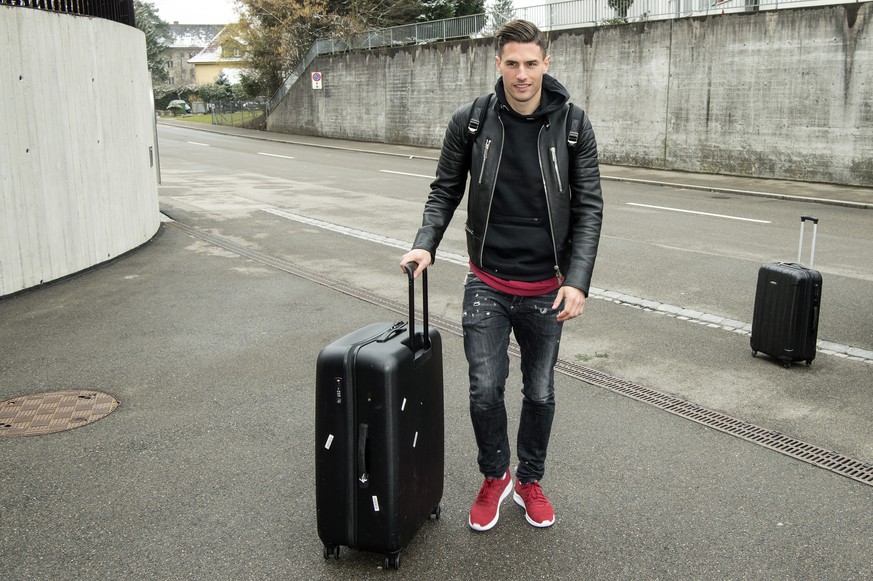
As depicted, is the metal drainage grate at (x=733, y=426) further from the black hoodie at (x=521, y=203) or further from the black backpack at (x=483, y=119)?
the black backpack at (x=483, y=119)

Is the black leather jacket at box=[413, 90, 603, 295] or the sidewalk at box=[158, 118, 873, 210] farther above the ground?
the black leather jacket at box=[413, 90, 603, 295]

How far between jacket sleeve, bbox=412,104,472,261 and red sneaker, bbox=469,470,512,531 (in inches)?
41.1

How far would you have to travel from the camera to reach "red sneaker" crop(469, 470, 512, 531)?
3707 millimetres

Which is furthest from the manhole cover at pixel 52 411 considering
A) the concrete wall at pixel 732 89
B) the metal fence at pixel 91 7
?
the concrete wall at pixel 732 89

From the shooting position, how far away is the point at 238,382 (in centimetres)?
576

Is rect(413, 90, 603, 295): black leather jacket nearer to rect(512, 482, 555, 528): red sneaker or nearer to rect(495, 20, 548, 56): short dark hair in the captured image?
rect(495, 20, 548, 56): short dark hair

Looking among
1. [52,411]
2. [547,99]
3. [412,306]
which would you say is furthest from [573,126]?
[52,411]

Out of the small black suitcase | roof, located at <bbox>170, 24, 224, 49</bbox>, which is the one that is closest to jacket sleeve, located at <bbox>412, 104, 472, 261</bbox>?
the small black suitcase

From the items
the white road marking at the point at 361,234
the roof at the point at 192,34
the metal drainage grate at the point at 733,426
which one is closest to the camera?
the metal drainage grate at the point at 733,426

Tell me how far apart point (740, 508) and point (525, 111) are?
2.07 meters

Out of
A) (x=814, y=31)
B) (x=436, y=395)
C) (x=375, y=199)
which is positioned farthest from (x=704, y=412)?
(x=814, y=31)

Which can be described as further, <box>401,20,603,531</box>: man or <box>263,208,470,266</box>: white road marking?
<box>263,208,470,266</box>: white road marking

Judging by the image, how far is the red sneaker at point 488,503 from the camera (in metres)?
3.71

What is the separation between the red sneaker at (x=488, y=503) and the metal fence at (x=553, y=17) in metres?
18.2
